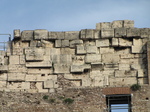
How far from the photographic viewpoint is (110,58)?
3559 centimetres

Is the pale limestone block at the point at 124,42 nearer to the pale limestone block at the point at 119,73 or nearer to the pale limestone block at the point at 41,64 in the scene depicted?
the pale limestone block at the point at 119,73

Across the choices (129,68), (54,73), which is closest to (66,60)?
(54,73)

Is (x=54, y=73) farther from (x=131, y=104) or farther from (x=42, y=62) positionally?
(x=131, y=104)

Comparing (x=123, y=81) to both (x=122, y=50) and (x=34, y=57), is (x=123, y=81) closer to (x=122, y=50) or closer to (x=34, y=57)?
(x=122, y=50)

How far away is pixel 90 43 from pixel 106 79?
6.70 feet

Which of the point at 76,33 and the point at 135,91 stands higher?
the point at 76,33

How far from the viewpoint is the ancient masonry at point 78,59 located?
35.2m

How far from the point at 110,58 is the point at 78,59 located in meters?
1.54

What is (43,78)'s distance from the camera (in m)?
35.4

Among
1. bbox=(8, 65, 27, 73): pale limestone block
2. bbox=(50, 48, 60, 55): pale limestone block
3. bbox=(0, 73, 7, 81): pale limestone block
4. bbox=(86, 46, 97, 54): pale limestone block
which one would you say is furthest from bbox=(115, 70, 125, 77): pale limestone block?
bbox=(0, 73, 7, 81): pale limestone block

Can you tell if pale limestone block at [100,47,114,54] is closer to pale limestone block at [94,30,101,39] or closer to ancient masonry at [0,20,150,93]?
ancient masonry at [0,20,150,93]

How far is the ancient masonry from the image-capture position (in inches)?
1388

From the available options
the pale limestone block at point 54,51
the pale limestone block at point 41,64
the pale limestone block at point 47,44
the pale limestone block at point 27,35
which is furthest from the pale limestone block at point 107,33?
the pale limestone block at point 27,35

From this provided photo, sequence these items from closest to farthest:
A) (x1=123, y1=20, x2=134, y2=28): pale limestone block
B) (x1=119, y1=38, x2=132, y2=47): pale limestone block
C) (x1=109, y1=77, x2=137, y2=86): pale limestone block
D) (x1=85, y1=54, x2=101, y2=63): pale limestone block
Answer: (x1=109, y1=77, x2=137, y2=86): pale limestone block < (x1=85, y1=54, x2=101, y2=63): pale limestone block < (x1=119, y1=38, x2=132, y2=47): pale limestone block < (x1=123, y1=20, x2=134, y2=28): pale limestone block
